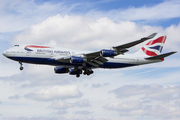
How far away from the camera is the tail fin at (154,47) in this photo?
53.0m

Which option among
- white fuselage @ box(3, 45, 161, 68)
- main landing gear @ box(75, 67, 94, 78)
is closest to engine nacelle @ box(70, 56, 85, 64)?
white fuselage @ box(3, 45, 161, 68)

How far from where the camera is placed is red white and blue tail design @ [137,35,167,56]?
53.0 meters

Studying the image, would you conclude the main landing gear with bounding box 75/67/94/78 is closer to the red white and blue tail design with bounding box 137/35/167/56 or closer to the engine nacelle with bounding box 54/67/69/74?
the engine nacelle with bounding box 54/67/69/74

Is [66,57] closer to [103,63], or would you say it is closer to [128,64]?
[103,63]

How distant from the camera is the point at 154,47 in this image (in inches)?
2111

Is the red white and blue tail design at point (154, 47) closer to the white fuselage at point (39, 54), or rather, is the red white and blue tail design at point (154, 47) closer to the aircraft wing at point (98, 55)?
the aircraft wing at point (98, 55)

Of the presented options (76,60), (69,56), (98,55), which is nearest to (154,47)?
(98,55)

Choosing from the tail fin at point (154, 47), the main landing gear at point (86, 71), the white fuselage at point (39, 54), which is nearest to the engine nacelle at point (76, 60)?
the white fuselage at point (39, 54)

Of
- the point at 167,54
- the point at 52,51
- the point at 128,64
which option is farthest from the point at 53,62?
the point at 167,54

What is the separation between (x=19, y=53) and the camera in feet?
139

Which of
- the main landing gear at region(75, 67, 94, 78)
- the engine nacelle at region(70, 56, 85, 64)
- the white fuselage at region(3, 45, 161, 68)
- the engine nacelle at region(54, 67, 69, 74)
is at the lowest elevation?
the main landing gear at region(75, 67, 94, 78)

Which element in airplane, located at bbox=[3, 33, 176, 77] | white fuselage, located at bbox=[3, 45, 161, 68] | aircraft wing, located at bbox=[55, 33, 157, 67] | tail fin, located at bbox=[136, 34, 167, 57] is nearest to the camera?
aircraft wing, located at bbox=[55, 33, 157, 67]

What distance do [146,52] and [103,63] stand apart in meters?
11.4

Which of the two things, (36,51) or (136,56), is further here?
(136,56)
